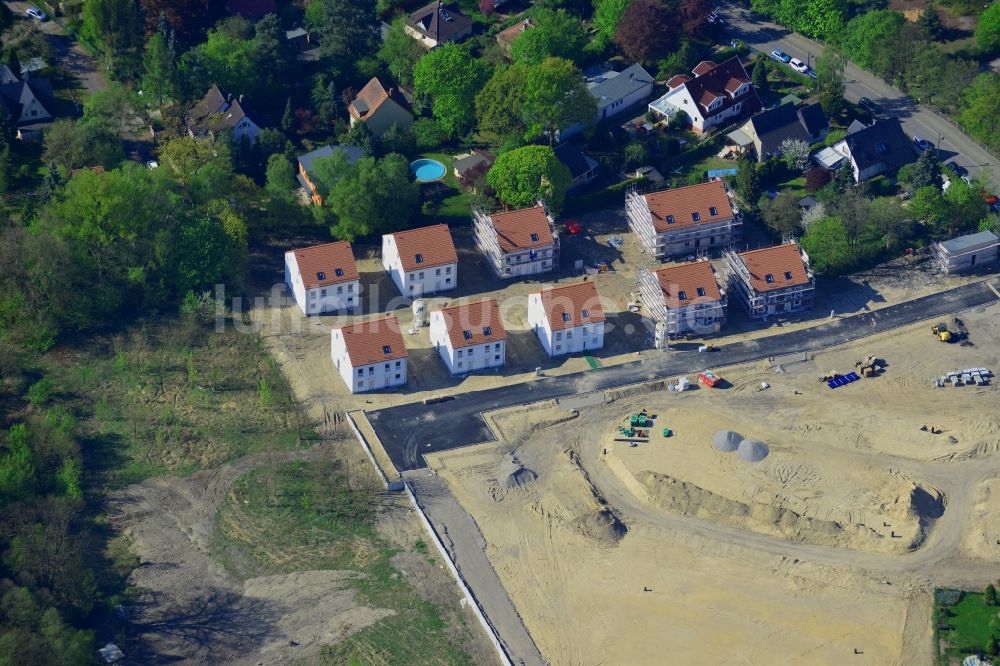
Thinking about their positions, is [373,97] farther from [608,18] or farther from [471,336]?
[471,336]

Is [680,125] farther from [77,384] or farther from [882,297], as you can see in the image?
[77,384]

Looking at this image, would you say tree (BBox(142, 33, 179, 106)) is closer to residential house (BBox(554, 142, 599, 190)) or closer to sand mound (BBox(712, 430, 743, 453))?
residential house (BBox(554, 142, 599, 190))

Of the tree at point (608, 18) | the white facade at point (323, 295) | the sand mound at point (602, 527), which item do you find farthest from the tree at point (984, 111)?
the white facade at point (323, 295)

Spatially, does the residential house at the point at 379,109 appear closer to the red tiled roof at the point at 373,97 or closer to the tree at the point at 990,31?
the red tiled roof at the point at 373,97

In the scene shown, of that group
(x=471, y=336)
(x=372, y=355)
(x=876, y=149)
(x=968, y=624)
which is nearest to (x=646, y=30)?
(x=876, y=149)

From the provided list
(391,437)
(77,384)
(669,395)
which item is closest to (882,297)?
(669,395)

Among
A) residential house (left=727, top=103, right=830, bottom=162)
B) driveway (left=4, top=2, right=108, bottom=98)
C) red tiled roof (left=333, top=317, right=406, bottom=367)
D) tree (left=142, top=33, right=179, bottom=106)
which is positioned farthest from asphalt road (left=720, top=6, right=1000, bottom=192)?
driveway (left=4, top=2, right=108, bottom=98)
